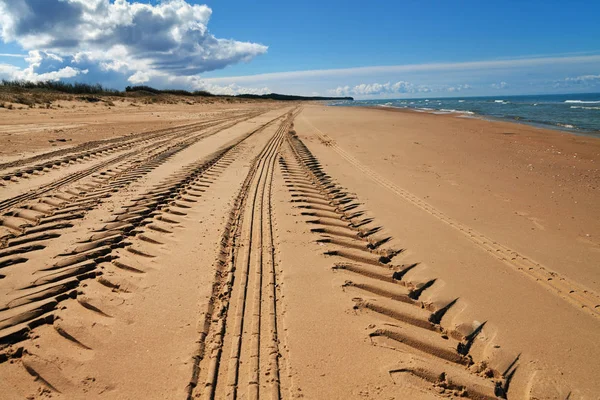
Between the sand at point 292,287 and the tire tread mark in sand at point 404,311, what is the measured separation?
14 mm

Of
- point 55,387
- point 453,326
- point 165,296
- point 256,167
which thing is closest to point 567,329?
point 453,326

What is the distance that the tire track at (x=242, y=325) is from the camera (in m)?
2.16

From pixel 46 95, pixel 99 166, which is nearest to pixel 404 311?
pixel 99 166

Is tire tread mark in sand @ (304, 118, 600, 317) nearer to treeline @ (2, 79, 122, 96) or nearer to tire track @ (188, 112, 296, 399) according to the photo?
tire track @ (188, 112, 296, 399)

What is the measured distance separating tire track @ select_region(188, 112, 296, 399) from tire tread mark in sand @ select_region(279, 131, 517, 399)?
0.69 m

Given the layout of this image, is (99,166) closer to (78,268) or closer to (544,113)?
(78,268)

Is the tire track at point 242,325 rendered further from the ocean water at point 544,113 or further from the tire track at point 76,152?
the ocean water at point 544,113

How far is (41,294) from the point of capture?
Result: 292cm

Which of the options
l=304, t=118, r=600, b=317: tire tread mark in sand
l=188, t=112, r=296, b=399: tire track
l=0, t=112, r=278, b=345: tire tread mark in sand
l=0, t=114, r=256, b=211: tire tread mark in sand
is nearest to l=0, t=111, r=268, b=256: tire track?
l=0, t=114, r=256, b=211: tire tread mark in sand

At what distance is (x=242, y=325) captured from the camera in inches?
105

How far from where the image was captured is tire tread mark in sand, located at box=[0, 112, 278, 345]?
8.56 feet

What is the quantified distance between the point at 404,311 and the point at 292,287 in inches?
36.1

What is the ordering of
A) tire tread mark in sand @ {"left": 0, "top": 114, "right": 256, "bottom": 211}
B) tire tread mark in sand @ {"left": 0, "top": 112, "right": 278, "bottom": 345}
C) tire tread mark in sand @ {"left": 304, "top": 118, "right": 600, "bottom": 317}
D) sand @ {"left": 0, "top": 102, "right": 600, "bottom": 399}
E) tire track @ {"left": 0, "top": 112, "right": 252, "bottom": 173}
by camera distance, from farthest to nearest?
1. tire track @ {"left": 0, "top": 112, "right": 252, "bottom": 173}
2. tire tread mark in sand @ {"left": 0, "top": 114, "right": 256, "bottom": 211}
3. tire tread mark in sand @ {"left": 304, "top": 118, "right": 600, "bottom": 317}
4. tire tread mark in sand @ {"left": 0, "top": 112, "right": 278, "bottom": 345}
5. sand @ {"left": 0, "top": 102, "right": 600, "bottom": 399}

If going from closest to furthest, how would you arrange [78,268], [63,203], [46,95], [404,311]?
[404,311]
[78,268]
[63,203]
[46,95]
